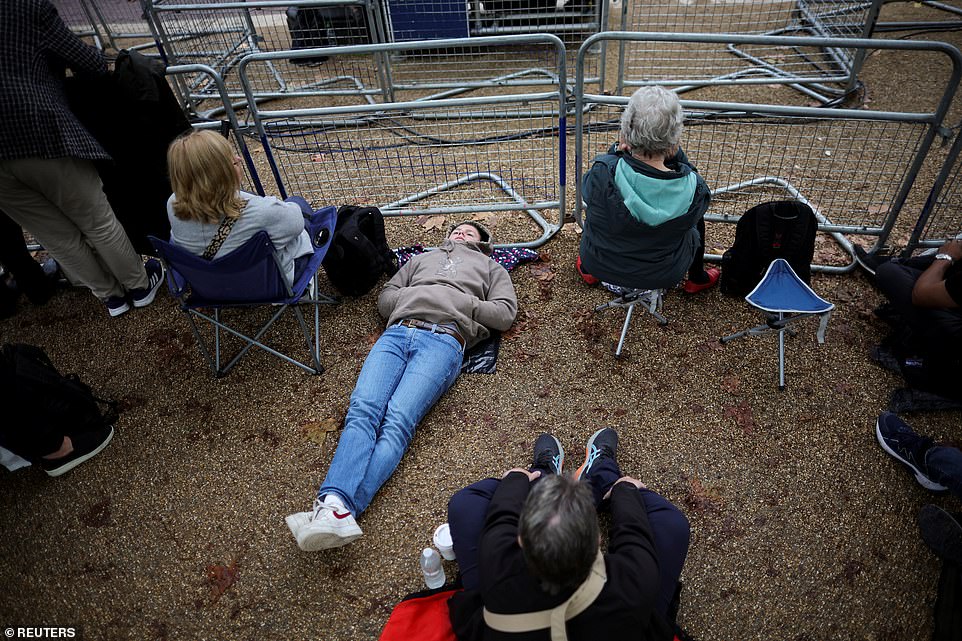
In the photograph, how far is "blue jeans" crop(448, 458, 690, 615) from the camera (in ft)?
8.18

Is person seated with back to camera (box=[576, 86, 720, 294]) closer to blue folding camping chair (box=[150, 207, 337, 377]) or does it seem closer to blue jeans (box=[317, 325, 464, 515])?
blue jeans (box=[317, 325, 464, 515])

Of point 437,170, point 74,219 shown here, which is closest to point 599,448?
point 437,170

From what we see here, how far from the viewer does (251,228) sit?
133 inches

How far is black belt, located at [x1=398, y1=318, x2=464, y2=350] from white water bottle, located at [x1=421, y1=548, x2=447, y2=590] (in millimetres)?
1386

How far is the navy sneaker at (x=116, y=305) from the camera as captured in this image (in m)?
4.39

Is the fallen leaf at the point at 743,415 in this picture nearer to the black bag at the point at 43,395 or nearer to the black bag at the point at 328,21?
the black bag at the point at 43,395

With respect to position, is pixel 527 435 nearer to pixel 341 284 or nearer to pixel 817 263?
pixel 341 284

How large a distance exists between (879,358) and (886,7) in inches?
336

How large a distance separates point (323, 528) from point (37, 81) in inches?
122

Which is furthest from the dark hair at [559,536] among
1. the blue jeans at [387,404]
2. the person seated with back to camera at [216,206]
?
the person seated with back to camera at [216,206]

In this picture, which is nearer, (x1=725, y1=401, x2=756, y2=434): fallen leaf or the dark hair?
the dark hair

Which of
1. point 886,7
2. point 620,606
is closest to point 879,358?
point 620,606

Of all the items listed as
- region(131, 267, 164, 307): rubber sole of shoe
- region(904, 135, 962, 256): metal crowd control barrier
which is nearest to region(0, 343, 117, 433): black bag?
region(131, 267, 164, 307): rubber sole of shoe

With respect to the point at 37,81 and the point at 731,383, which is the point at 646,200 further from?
the point at 37,81
